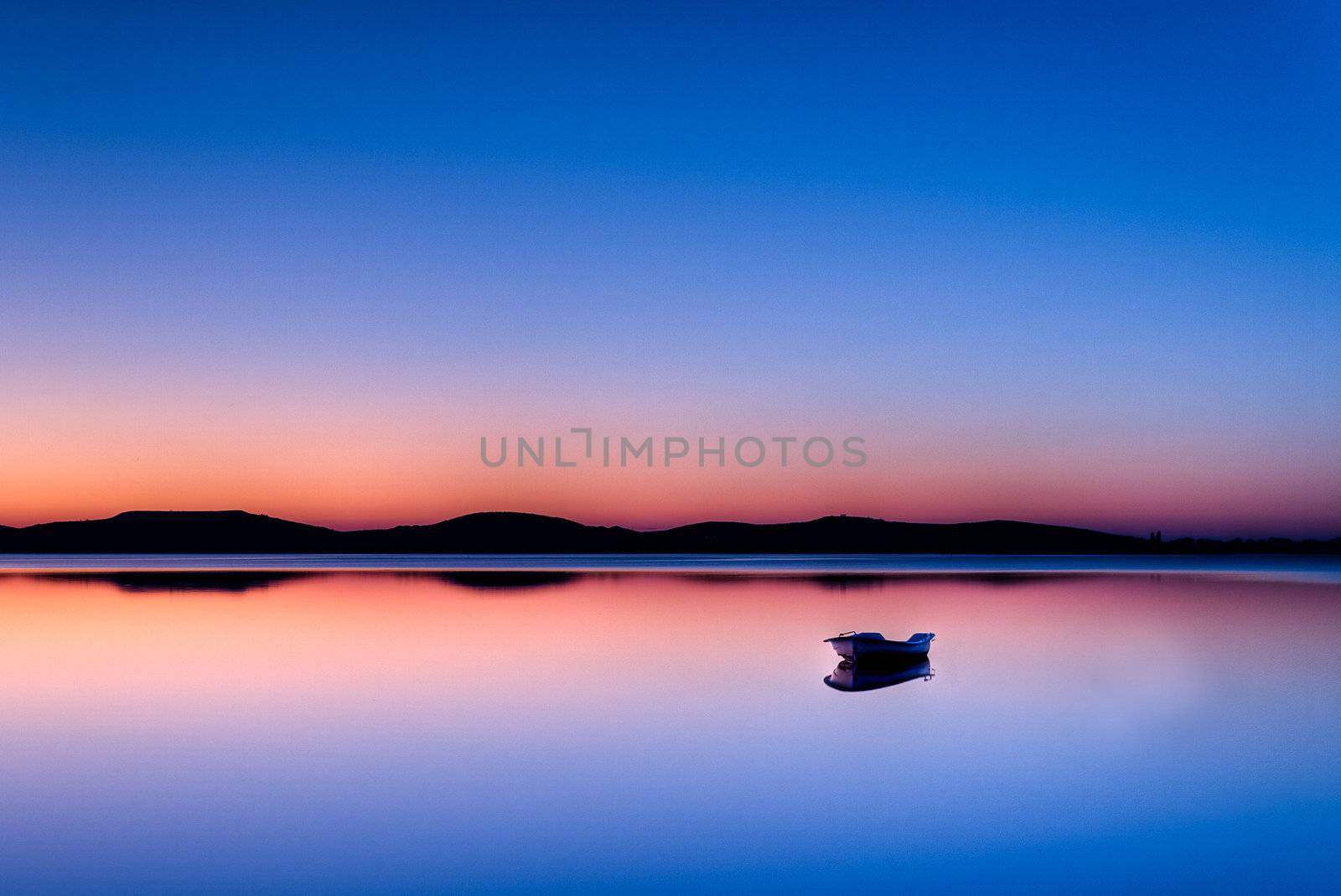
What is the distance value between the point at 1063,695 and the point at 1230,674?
3.83 meters

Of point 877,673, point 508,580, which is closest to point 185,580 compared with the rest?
point 508,580

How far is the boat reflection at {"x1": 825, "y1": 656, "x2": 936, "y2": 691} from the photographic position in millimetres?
16406

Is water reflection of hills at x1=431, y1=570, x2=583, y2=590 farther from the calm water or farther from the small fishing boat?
the small fishing boat

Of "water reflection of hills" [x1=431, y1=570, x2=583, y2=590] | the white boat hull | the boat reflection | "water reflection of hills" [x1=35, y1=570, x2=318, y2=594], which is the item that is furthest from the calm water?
"water reflection of hills" [x1=431, y1=570, x2=583, y2=590]

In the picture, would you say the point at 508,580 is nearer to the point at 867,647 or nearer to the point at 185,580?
the point at 185,580

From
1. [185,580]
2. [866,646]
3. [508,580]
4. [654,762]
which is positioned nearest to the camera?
[654,762]

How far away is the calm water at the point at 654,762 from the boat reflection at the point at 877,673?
38 cm

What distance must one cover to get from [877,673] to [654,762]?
24.3 ft

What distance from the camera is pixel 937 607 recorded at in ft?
106

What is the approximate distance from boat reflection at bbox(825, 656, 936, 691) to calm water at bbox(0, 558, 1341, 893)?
1.26 ft

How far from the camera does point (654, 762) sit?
36.0 feet

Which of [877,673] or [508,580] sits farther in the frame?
[508,580]

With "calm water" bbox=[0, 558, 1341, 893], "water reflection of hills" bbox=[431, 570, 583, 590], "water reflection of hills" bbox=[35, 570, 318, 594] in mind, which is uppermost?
"water reflection of hills" bbox=[35, 570, 318, 594]

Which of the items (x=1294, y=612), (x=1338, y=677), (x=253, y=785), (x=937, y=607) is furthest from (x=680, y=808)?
(x=1294, y=612)
